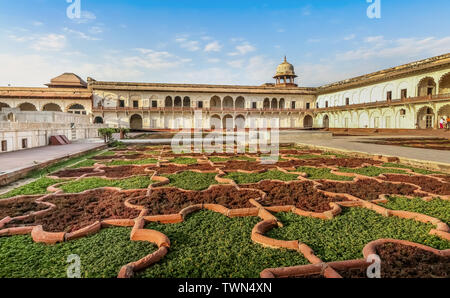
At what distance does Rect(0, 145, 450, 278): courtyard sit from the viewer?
5.87 ft

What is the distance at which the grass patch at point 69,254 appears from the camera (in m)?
1.75

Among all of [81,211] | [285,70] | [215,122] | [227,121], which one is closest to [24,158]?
[81,211]

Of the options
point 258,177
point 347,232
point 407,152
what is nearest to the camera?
point 347,232

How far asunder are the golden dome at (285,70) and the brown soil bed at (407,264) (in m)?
39.6

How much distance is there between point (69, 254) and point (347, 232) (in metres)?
2.24

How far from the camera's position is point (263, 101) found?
122 ft

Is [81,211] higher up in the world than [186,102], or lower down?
lower down

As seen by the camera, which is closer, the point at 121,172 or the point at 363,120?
the point at 121,172

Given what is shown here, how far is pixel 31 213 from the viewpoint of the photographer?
9.21 feet

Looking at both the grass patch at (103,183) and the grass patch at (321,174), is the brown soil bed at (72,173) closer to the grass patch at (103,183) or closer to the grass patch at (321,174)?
the grass patch at (103,183)

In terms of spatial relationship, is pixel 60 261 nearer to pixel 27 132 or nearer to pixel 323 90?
pixel 27 132

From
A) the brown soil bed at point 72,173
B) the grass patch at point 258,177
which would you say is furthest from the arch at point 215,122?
the grass patch at point 258,177

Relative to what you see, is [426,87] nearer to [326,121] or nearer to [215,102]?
[326,121]
